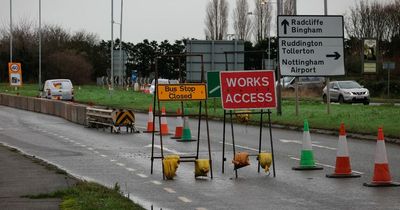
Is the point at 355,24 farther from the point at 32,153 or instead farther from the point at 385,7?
the point at 32,153

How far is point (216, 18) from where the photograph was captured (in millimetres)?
109062

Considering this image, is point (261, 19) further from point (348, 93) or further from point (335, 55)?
point (335, 55)

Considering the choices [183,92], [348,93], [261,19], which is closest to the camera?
[183,92]

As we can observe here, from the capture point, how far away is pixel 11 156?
18.2m

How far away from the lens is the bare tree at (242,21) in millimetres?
107062

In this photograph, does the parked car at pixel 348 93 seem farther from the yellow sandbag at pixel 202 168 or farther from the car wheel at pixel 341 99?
the yellow sandbag at pixel 202 168

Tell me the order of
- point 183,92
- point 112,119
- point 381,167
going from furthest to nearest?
1. point 112,119
2. point 183,92
3. point 381,167

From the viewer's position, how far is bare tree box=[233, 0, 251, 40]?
107062mm

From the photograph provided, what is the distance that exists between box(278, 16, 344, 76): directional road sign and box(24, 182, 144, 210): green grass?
56.1 ft

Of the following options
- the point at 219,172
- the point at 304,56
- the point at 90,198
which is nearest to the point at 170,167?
the point at 219,172

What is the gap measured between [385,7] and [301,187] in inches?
2551

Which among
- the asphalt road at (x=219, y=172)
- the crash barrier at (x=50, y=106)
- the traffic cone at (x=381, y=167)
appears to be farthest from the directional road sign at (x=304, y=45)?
the traffic cone at (x=381, y=167)

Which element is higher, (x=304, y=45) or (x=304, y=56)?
(x=304, y=45)

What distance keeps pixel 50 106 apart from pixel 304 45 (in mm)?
18827
